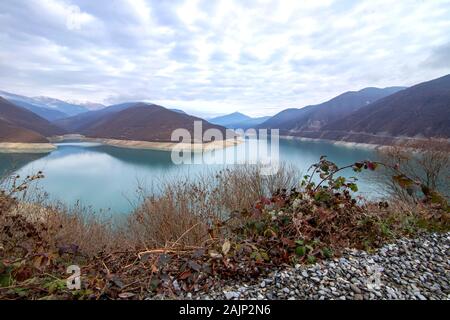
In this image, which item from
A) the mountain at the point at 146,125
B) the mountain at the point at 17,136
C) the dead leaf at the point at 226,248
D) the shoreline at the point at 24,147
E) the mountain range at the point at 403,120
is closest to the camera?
the dead leaf at the point at 226,248

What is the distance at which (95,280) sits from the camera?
185 cm

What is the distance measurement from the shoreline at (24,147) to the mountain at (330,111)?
8574cm

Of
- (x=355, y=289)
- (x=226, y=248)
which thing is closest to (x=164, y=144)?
(x=226, y=248)

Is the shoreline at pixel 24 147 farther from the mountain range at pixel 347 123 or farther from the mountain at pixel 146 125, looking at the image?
the mountain at pixel 146 125

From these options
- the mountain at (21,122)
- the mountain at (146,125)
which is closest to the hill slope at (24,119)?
the mountain at (21,122)

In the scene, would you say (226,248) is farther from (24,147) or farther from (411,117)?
(411,117)

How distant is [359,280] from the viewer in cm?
191

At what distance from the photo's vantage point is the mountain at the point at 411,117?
5608 cm

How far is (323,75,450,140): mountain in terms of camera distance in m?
56.1

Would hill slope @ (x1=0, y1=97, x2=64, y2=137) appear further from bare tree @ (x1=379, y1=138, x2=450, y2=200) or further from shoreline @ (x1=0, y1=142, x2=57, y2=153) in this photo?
bare tree @ (x1=379, y1=138, x2=450, y2=200)

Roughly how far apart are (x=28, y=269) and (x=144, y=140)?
65.6 meters

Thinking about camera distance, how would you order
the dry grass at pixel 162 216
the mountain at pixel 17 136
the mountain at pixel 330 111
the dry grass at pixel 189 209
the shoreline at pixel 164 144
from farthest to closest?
the mountain at pixel 330 111
the mountain at pixel 17 136
the shoreline at pixel 164 144
the dry grass at pixel 189 209
the dry grass at pixel 162 216

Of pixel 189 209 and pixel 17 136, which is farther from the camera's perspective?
pixel 17 136

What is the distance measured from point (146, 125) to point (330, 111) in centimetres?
9736
